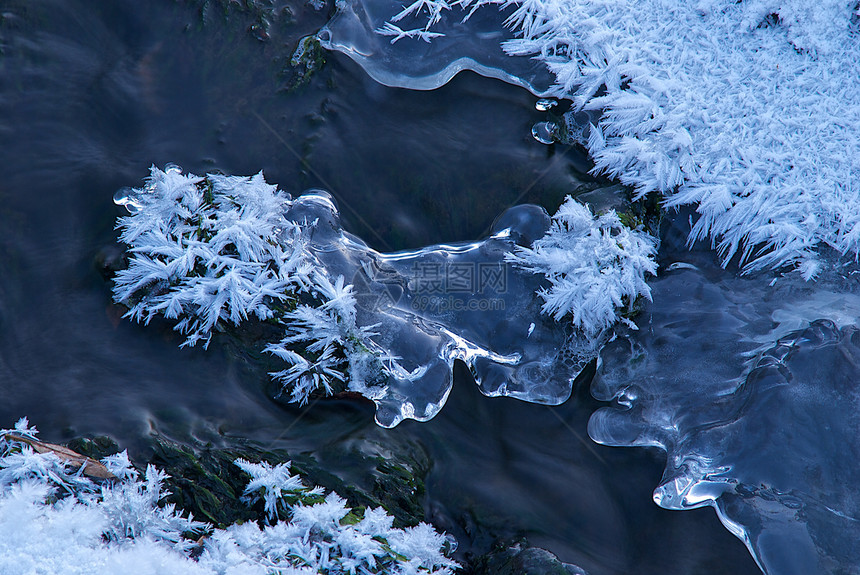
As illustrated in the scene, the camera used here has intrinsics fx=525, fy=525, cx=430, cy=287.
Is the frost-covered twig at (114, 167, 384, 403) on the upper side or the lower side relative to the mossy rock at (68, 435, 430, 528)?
upper

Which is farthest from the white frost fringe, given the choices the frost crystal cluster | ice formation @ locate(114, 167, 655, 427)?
the frost crystal cluster

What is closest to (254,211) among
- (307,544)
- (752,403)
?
(307,544)

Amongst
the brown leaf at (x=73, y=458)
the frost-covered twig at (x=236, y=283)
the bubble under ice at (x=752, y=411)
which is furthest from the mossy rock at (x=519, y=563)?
the brown leaf at (x=73, y=458)

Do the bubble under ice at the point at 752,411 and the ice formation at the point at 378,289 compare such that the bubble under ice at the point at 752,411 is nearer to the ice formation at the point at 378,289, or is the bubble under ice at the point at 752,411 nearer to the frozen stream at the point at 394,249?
the frozen stream at the point at 394,249

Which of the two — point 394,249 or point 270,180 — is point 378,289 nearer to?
point 394,249

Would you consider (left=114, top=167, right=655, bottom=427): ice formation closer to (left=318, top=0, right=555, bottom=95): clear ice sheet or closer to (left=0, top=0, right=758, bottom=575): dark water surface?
(left=0, top=0, right=758, bottom=575): dark water surface

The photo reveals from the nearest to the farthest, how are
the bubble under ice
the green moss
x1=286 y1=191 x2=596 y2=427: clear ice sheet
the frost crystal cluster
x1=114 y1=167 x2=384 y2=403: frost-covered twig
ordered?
the frost crystal cluster
the bubble under ice
x1=114 y1=167 x2=384 y2=403: frost-covered twig
x1=286 y1=191 x2=596 y2=427: clear ice sheet
the green moss

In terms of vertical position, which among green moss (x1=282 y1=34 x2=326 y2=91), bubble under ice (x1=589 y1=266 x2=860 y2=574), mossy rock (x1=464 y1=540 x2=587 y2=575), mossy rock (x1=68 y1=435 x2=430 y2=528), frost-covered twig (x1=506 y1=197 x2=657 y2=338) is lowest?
mossy rock (x1=464 y1=540 x2=587 y2=575)
